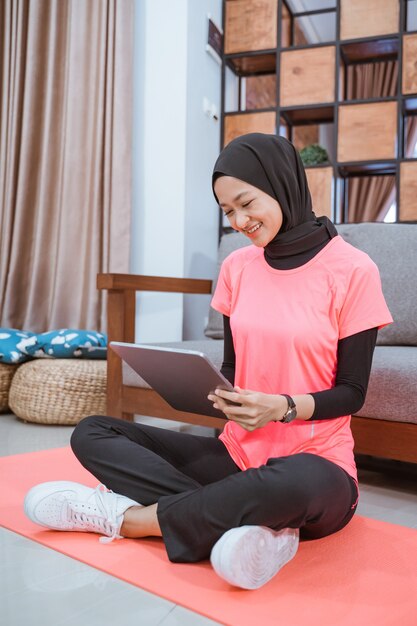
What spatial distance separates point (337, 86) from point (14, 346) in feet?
6.15

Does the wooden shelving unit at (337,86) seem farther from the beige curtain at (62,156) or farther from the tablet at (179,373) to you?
the tablet at (179,373)

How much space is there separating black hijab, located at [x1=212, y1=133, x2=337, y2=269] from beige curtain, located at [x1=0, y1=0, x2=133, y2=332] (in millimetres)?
1655

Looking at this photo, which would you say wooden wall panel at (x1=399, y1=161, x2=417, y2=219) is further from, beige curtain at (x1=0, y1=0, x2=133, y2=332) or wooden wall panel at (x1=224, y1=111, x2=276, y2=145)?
beige curtain at (x1=0, y1=0, x2=133, y2=332)

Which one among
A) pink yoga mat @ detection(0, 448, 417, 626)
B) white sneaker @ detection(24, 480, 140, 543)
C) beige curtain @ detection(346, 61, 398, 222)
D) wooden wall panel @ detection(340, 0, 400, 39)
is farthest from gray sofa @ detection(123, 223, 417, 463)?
beige curtain @ detection(346, 61, 398, 222)

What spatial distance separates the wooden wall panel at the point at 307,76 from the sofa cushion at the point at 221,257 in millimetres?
851

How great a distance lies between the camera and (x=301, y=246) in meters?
1.18

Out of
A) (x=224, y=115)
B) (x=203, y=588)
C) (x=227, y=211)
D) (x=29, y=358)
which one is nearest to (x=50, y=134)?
(x=224, y=115)

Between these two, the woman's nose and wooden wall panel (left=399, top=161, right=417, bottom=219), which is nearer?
the woman's nose

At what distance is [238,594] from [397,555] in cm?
36

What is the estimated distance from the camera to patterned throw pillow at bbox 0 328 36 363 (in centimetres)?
254

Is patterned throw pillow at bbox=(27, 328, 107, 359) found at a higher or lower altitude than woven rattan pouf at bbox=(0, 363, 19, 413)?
higher

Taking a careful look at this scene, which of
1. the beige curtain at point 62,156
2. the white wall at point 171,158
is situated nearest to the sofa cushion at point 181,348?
the white wall at point 171,158

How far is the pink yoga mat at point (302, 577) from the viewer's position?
901 mm

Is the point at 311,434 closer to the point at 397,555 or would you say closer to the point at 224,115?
the point at 397,555
